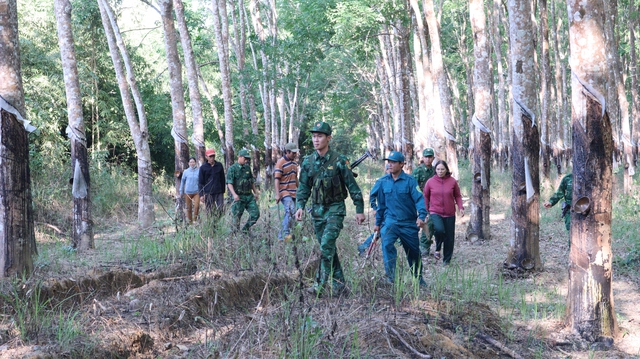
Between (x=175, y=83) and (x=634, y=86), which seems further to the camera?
(x=634, y=86)

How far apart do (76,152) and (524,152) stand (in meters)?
7.08

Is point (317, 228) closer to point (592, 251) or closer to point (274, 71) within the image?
point (592, 251)

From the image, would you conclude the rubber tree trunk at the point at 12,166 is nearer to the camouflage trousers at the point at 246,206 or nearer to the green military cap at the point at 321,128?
the green military cap at the point at 321,128

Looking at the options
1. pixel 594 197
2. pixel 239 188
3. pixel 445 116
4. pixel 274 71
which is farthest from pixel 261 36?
pixel 594 197

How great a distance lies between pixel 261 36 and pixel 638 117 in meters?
17.3

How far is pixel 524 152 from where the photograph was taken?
8.15 m

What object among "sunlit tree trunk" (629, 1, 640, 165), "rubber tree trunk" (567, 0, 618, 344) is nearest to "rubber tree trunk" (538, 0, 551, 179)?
"sunlit tree trunk" (629, 1, 640, 165)

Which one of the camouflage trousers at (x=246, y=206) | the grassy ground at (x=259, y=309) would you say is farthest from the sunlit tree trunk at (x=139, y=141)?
the grassy ground at (x=259, y=309)

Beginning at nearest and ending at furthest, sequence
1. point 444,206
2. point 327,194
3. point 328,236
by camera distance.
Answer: point 328,236 → point 327,194 → point 444,206

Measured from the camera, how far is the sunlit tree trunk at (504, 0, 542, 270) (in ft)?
26.6

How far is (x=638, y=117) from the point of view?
27078 millimetres

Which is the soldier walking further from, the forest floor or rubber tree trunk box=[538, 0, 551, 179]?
rubber tree trunk box=[538, 0, 551, 179]

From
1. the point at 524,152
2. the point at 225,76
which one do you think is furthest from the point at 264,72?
the point at 524,152

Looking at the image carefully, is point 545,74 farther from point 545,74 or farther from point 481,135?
point 481,135
